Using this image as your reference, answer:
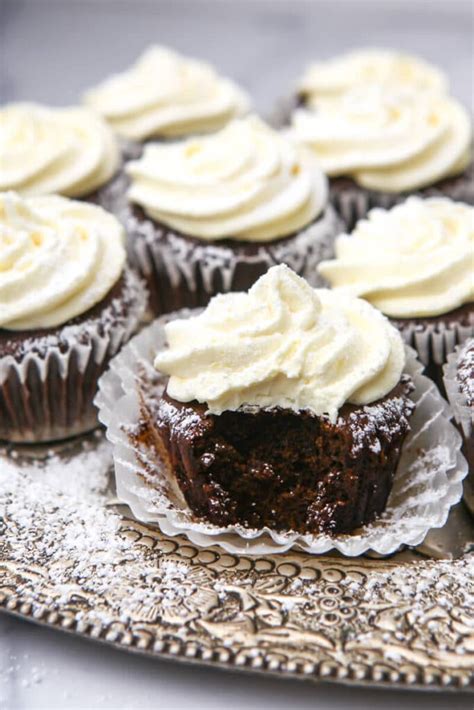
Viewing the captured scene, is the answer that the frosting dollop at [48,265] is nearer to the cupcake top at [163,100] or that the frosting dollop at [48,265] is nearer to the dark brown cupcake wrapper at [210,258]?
the dark brown cupcake wrapper at [210,258]

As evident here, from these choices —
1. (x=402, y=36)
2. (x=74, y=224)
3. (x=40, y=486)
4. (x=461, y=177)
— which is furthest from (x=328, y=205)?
(x=402, y=36)

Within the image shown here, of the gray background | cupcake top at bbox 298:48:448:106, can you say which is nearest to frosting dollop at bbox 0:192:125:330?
cupcake top at bbox 298:48:448:106

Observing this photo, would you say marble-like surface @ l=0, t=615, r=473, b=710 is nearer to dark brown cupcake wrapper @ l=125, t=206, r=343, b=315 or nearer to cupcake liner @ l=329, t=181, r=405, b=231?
dark brown cupcake wrapper @ l=125, t=206, r=343, b=315

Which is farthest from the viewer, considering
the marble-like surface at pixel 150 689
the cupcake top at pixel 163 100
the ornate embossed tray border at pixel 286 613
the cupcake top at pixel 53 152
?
the cupcake top at pixel 163 100

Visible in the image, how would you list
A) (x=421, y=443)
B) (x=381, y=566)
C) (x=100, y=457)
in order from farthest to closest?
(x=100, y=457) < (x=421, y=443) < (x=381, y=566)

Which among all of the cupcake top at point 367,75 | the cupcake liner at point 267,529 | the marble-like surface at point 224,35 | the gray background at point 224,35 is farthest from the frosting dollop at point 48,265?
the gray background at point 224,35

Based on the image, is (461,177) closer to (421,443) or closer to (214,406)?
→ (421,443)
